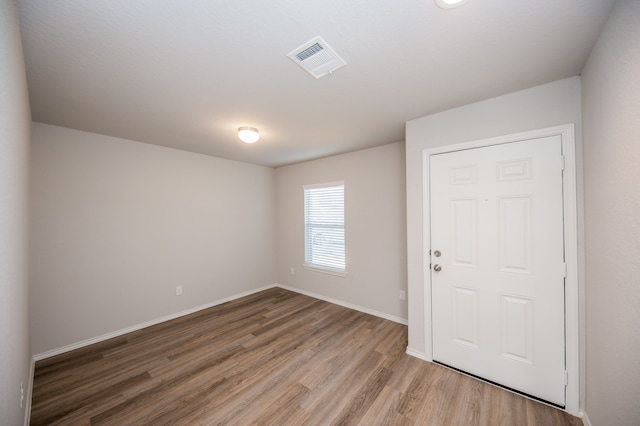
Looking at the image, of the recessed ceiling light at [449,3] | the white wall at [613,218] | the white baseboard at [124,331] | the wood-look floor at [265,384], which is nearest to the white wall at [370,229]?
the wood-look floor at [265,384]

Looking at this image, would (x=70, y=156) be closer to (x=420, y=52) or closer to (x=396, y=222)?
(x=420, y=52)

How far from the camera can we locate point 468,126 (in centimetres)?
213

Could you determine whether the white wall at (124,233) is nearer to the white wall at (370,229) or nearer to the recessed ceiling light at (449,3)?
the white wall at (370,229)

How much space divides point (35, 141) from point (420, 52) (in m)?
3.79

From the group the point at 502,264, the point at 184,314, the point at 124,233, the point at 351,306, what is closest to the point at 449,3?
the point at 502,264

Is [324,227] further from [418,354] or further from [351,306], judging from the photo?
[418,354]

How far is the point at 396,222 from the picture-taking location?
327 centimetres

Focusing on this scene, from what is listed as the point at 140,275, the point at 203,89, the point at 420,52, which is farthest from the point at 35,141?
the point at 420,52

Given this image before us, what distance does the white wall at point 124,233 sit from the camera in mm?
2496

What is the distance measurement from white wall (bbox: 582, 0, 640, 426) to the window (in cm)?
277

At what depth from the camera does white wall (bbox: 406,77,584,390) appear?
1.74 m

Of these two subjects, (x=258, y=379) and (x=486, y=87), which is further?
(x=258, y=379)

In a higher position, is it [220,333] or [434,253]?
[434,253]

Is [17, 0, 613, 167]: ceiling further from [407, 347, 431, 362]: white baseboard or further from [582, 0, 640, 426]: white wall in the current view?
[407, 347, 431, 362]: white baseboard
